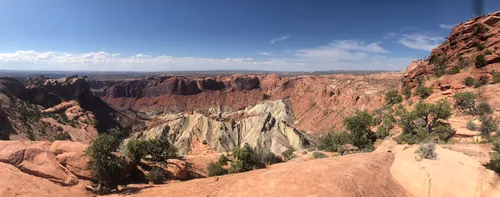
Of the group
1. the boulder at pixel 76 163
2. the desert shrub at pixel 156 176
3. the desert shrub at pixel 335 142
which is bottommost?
the desert shrub at pixel 335 142

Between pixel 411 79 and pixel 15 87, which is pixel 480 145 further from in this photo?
pixel 15 87

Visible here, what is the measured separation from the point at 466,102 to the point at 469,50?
2049 cm

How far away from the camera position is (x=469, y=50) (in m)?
40.6

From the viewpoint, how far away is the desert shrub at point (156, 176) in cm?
1898

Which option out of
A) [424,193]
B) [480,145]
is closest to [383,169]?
[424,193]

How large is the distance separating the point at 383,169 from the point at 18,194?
62.8ft

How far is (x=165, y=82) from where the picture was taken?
132 m

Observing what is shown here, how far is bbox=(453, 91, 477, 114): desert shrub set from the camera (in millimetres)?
26203

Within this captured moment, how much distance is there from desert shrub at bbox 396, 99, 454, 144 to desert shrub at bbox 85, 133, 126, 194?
77.5 ft

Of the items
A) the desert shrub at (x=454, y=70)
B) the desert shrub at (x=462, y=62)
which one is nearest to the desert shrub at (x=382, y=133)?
the desert shrub at (x=454, y=70)

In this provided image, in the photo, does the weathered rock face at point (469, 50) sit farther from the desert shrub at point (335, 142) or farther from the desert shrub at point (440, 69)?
the desert shrub at point (335, 142)

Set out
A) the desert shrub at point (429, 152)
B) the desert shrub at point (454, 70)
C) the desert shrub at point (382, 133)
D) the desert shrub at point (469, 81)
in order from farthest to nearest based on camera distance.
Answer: the desert shrub at point (454, 70) → the desert shrub at point (469, 81) → the desert shrub at point (382, 133) → the desert shrub at point (429, 152)

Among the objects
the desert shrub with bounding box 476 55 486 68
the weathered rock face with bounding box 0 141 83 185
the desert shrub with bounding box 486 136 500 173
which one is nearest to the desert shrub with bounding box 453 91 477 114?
the desert shrub with bounding box 476 55 486 68

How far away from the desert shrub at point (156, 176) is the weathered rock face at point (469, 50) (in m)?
41.1
